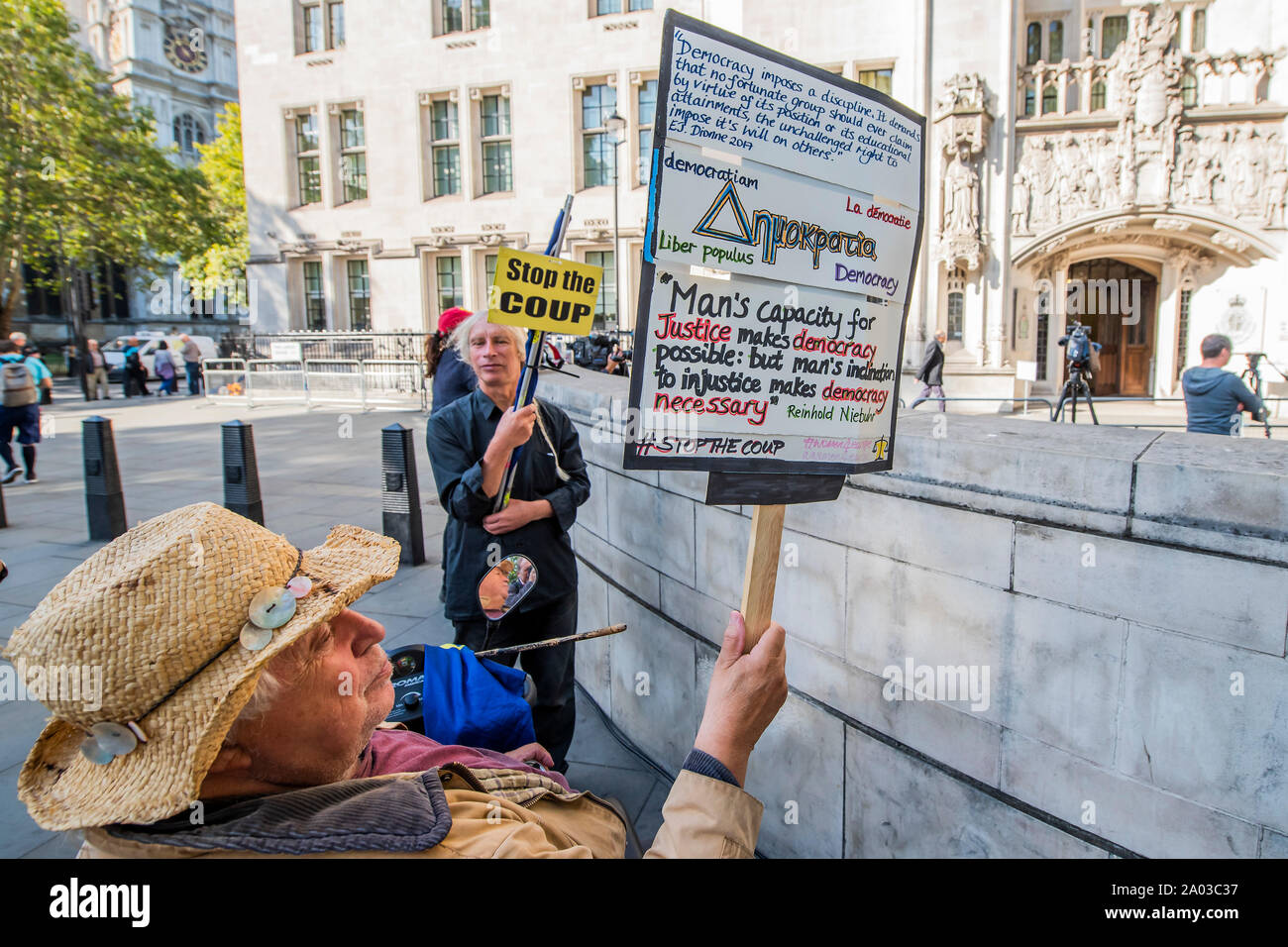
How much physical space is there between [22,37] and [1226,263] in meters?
37.2

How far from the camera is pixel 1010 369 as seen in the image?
64.8 ft

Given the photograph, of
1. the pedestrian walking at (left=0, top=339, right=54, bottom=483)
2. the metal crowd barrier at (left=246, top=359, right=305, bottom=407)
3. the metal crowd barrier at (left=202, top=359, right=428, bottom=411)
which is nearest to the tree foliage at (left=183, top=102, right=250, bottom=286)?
the metal crowd barrier at (left=202, top=359, right=428, bottom=411)

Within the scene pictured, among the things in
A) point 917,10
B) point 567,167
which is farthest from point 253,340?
point 917,10

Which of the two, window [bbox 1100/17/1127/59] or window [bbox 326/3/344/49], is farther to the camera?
window [bbox 326/3/344/49]

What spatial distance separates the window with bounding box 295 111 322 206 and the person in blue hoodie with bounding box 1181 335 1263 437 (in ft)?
88.3

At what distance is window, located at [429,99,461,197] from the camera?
2562cm

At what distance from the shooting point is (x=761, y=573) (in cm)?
171

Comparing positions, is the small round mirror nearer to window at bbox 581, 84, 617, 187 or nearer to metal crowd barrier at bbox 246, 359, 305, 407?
metal crowd barrier at bbox 246, 359, 305, 407

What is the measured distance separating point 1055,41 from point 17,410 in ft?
82.5

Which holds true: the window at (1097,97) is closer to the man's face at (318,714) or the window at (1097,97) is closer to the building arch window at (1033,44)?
the building arch window at (1033,44)

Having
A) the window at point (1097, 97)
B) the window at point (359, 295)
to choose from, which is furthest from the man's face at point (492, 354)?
the window at point (359, 295)

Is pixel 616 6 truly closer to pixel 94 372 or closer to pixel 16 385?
pixel 94 372

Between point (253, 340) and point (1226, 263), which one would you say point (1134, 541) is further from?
point (253, 340)

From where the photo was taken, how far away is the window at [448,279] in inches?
1025
